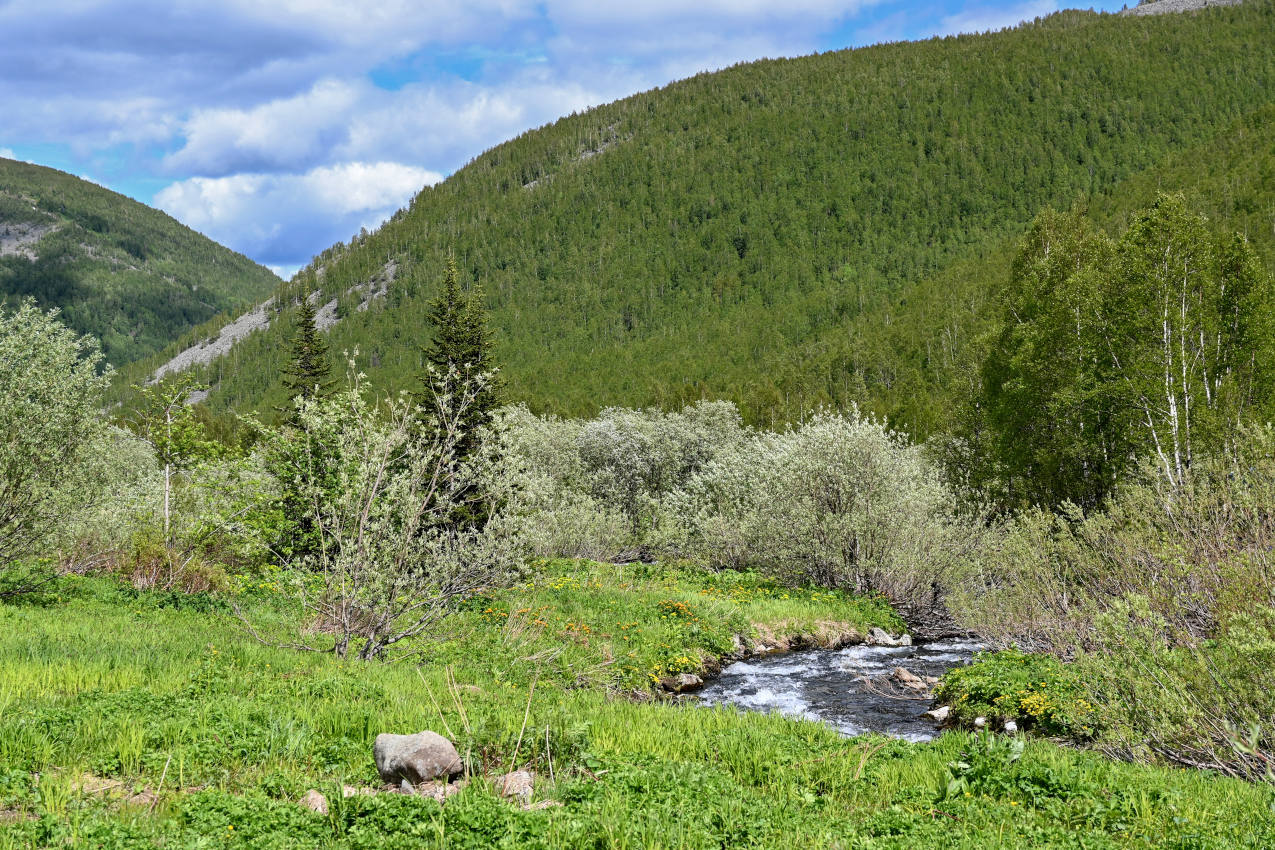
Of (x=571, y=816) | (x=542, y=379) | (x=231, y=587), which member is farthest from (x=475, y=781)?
(x=542, y=379)

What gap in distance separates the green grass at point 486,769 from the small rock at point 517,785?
0.14 m

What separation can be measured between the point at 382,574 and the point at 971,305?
13445 cm

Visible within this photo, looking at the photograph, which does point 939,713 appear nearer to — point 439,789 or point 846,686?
point 846,686

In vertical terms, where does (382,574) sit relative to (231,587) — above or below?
above

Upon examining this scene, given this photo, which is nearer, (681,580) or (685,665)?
(685,665)

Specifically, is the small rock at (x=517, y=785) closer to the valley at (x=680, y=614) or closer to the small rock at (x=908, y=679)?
the valley at (x=680, y=614)

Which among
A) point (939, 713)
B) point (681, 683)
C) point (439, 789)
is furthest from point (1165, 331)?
point (439, 789)

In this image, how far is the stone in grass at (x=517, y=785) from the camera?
21.2 feet

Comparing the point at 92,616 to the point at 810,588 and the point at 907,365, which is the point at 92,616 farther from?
the point at 907,365

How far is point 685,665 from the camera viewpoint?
18609mm

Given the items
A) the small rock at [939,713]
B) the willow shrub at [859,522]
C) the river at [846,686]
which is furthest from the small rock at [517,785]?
the willow shrub at [859,522]

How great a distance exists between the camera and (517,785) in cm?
677

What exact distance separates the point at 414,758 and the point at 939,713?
12.3 m

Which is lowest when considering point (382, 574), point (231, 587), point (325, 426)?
point (231, 587)
